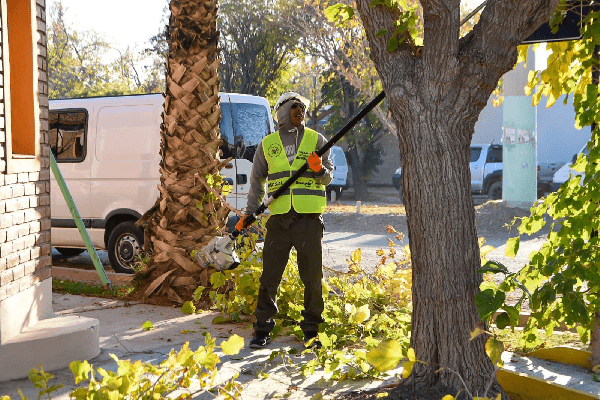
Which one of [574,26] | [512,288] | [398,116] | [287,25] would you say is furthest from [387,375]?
[287,25]

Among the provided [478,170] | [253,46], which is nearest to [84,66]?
[253,46]

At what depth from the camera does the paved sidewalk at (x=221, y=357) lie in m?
4.28

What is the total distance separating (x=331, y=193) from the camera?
24797 millimetres

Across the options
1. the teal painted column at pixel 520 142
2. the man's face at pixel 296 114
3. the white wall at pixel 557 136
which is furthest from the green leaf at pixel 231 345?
the white wall at pixel 557 136

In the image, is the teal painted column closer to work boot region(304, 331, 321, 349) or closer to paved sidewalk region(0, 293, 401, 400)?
paved sidewalk region(0, 293, 401, 400)

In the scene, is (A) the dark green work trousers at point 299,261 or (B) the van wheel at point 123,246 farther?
(B) the van wheel at point 123,246

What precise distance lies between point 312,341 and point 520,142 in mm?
11705

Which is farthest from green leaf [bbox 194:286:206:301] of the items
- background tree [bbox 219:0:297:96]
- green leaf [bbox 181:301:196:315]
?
background tree [bbox 219:0:297:96]

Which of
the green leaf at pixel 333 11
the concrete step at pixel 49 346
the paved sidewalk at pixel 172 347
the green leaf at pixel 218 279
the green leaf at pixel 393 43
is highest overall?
the green leaf at pixel 333 11

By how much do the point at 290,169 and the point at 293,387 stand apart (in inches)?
70.2

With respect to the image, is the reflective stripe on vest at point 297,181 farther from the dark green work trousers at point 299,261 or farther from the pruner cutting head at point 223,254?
the pruner cutting head at point 223,254

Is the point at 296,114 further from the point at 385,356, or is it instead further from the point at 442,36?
the point at 385,356

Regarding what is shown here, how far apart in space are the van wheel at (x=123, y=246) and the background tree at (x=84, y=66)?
24.7 metres

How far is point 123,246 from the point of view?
9445mm
